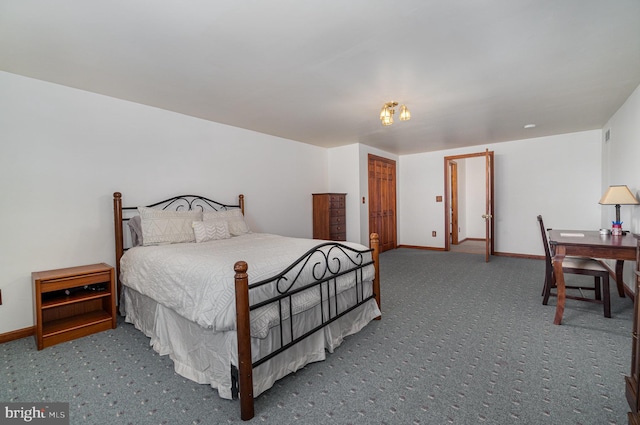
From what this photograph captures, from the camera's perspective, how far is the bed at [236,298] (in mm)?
1820

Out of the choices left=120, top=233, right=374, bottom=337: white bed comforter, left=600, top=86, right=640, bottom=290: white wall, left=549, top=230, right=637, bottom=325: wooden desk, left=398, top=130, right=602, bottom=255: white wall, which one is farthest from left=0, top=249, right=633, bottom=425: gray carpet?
left=398, top=130, right=602, bottom=255: white wall

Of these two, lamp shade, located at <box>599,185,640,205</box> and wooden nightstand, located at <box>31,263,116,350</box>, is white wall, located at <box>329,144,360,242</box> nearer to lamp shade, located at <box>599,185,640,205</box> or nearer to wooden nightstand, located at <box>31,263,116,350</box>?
lamp shade, located at <box>599,185,640,205</box>

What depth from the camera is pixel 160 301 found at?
7.81ft

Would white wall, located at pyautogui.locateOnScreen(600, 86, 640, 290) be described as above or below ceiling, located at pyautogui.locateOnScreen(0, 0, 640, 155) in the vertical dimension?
below

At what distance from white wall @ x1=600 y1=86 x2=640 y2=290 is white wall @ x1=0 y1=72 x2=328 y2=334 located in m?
5.13

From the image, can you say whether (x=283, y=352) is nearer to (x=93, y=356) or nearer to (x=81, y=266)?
(x=93, y=356)

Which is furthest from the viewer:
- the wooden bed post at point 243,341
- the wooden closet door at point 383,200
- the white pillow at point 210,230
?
the wooden closet door at point 383,200

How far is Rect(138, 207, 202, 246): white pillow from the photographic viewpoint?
10.3 feet

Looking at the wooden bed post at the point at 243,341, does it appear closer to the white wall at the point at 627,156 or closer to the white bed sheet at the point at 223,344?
the white bed sheet at the point at 223,344

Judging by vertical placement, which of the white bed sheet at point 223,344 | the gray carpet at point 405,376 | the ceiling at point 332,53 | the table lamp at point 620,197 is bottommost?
the gray carpet at point 405,376

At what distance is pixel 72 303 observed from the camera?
2.74 metres

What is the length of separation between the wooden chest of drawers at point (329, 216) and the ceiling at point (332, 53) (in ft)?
6.76

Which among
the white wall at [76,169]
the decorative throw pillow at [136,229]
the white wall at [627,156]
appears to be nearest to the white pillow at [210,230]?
the decorative throw pillow at [136,229]

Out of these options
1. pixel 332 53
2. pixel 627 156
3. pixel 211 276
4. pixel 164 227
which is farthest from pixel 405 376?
pixel 627 156
